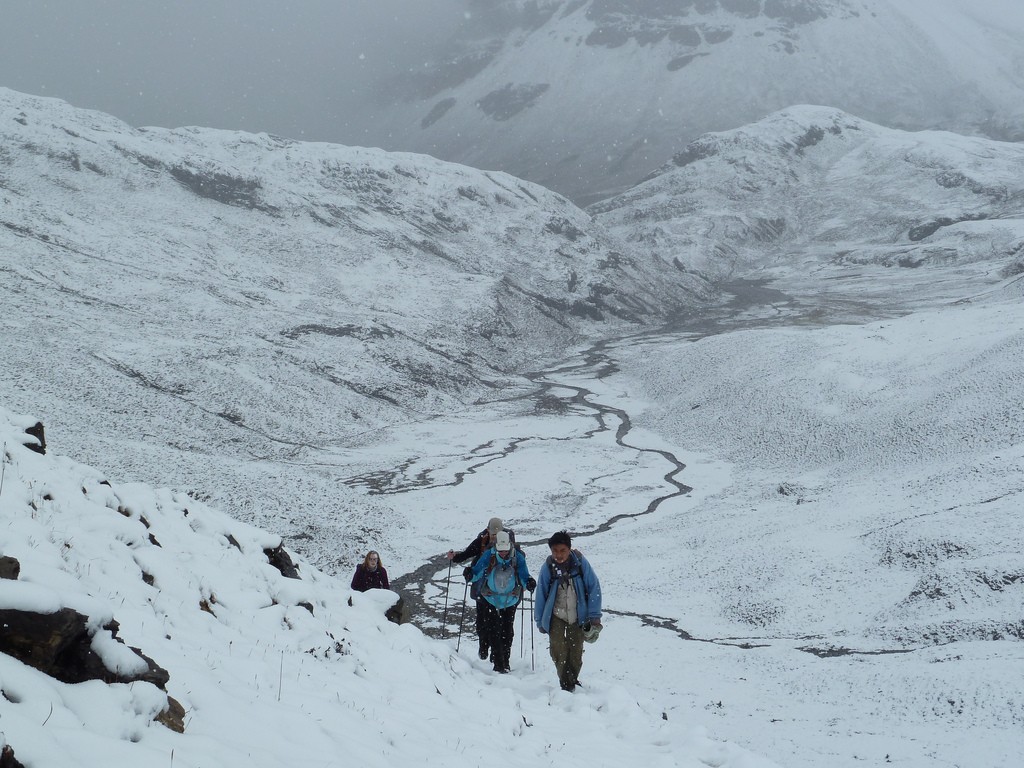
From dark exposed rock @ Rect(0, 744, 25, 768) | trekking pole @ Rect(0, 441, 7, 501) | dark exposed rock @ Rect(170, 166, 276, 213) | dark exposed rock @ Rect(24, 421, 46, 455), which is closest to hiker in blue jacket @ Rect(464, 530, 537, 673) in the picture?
trekking pole @ Rect(0, 441, 7, 501)

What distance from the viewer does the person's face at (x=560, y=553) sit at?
978 centimetres

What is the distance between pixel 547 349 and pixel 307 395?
4121cm

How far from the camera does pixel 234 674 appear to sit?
6410 millimetres

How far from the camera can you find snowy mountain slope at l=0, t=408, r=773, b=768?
440 cm

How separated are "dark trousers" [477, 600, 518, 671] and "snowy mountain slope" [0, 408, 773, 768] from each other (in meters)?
0.38

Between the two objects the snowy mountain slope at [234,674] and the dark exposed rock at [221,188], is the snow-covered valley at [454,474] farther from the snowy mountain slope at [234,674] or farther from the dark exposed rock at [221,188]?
the dark exposed rock at [221,188]

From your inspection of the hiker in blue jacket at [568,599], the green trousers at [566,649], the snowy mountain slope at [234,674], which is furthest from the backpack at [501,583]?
the snowy mountain slope at [234,674]

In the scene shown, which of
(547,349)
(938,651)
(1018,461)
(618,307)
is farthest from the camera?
(618,307)

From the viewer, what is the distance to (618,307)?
10919cm

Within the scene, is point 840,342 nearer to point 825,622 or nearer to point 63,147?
point 825,622

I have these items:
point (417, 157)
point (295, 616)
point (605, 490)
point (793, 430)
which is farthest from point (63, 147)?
point (295, 616)

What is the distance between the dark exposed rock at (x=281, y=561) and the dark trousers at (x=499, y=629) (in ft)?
10.8

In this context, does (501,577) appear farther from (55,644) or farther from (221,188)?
(221,188)

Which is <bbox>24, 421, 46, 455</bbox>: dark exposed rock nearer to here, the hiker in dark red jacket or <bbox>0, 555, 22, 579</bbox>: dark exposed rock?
the hiker in dark red jacket
